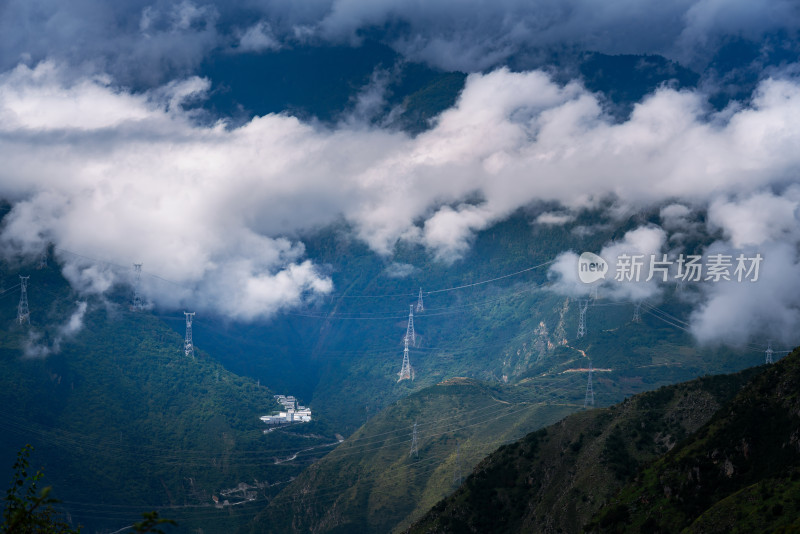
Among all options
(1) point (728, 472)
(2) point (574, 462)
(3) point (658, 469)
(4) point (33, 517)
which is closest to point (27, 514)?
(4) point (33, 517)

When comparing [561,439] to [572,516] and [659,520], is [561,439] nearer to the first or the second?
[572,516]

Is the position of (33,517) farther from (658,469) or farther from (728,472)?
(658,469)

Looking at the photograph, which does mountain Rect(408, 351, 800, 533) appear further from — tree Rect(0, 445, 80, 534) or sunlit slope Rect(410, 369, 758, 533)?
tree Rect(0, 445, 80, 534)

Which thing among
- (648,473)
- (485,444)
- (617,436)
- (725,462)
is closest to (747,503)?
(725,462)

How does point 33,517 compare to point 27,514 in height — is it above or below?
below

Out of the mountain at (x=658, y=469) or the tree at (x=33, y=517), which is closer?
the tree at (x=33, y=517)

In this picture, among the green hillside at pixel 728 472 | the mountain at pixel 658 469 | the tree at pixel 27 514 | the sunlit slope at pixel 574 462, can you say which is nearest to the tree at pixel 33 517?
the tree at pixel 27 514

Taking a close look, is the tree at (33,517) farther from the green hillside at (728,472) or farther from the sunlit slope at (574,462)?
the sunlit slope at (574,462)

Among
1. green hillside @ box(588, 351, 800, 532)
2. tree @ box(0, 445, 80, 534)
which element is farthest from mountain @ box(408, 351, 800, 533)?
tree @ box(0, 445, 80, 534)
